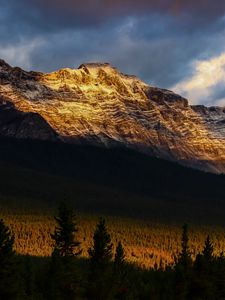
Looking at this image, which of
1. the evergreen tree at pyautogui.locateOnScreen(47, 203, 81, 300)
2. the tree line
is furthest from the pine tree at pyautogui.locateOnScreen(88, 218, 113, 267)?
the evergreen tree at pyautogui.locateOnScreen(47, 203, 81, 300)

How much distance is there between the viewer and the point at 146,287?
3233 inches

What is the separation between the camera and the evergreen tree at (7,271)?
2159 inches

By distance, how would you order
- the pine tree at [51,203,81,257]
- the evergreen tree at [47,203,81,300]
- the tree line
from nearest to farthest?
1. the tree line
2. the evergreen tree at [47,203,81,300]
3. the pine tree at [51,203,81,257]

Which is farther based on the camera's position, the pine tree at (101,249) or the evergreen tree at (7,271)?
the pine tree at (101,249)

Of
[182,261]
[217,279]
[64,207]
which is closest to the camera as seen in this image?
[64,207]

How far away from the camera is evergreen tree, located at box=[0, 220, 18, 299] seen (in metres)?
54.8

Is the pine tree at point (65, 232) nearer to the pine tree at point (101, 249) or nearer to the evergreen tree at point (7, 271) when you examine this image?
the pine tree at point (101, 249)

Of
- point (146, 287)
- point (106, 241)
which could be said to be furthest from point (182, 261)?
point (106, 241)

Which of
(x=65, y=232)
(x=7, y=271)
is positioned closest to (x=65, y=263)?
(x=65, y=232)

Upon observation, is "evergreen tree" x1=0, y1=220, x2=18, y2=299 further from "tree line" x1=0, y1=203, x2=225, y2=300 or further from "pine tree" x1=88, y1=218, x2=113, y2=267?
"pine tree" x1=88, y1=218, x2=113, y2=267

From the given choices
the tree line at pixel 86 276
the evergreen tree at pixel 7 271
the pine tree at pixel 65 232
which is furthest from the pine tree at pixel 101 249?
the evergreen tree at pixel 7 271

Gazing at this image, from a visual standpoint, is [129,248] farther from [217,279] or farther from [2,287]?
[2,287]

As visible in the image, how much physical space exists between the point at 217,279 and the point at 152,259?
120 metres

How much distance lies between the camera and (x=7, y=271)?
5497 cm
